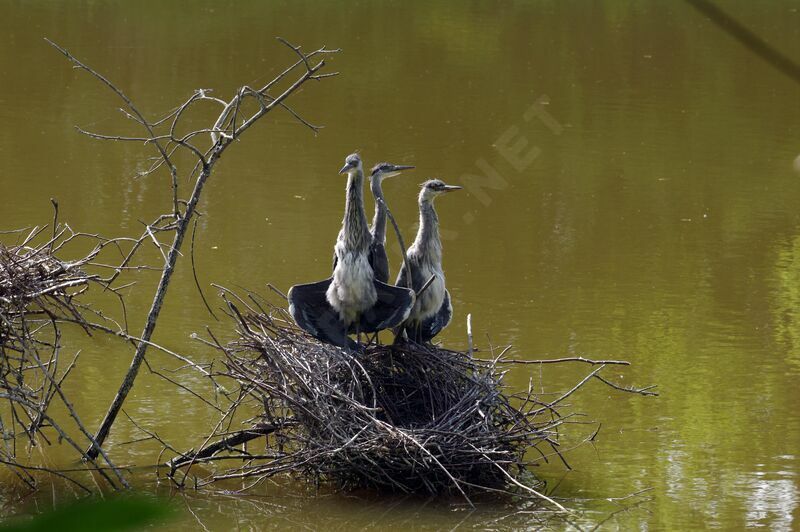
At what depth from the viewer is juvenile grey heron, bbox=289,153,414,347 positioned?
5.09m

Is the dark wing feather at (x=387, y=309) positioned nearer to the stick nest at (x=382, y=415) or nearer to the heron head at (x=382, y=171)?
the stick nest at (x=382, y=415)

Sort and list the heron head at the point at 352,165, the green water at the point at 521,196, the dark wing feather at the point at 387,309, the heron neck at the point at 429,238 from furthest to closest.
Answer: the green water at the point at 521,196 < the heron neck at the point at 429,238 < the heron head at the point at 352,165 < the dark wing feather at the point at 387,309

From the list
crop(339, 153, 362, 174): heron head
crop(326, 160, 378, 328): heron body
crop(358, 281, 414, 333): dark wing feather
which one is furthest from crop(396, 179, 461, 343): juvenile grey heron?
crop(339, 153, 362, 174): heron head

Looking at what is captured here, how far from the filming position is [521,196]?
36.8 feet

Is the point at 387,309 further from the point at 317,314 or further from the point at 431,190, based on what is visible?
the point at 431,190

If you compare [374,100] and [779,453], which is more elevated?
[374,100]

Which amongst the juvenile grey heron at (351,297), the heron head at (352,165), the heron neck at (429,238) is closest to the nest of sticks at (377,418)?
the juvenile grey heron at (351,297)

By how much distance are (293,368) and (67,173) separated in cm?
632

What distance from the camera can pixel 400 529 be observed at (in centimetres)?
483

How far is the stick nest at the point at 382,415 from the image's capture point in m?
4.88

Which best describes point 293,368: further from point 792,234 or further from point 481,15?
point 481,15

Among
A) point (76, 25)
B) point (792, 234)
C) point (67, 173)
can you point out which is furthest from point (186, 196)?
point (76, 25)

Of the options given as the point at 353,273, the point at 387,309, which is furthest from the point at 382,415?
the point at 353,273

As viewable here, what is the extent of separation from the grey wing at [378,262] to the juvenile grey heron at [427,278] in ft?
0.31
